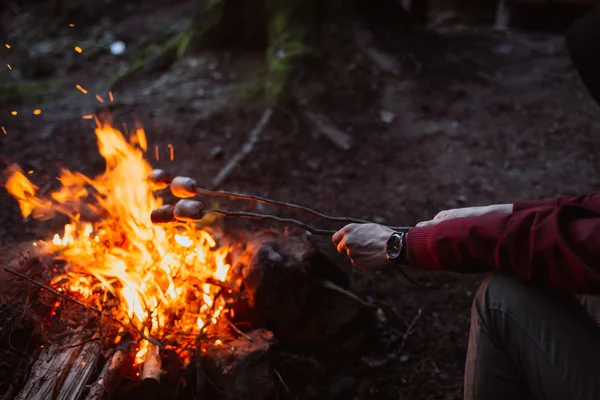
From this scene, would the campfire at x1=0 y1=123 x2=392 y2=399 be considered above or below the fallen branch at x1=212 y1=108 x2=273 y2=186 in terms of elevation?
above

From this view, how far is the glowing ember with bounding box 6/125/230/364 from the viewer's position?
307 cm

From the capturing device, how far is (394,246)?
2514 mm

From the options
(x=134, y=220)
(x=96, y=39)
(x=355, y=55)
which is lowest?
(x=96, y=39)

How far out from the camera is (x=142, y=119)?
6488 millimetres

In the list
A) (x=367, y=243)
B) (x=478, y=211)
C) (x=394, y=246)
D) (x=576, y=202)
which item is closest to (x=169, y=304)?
(x=367, y=243)

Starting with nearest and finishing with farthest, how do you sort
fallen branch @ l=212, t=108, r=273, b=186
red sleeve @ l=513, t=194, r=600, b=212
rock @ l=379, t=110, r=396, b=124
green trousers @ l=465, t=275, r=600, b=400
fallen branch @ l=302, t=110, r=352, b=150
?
green trousers @ l=465, t=275, r=600, b=400, red sleeve @ l=513, t=194, r=600, b=212, fallen branch @ l=212, t=108, r=273, b=186, fallen branch @ l=302, t=110, r=352, b=150, rock @ l=379, t=110, r=396, b=124

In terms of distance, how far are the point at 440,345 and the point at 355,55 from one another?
4.51 m

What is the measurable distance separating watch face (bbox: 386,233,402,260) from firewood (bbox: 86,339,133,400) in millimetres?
1557

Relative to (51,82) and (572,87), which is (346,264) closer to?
(572,87)

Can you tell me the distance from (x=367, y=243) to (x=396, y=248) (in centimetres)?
19

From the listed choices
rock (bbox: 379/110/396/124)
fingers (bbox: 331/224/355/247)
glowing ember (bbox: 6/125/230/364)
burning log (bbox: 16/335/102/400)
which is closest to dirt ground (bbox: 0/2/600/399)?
rock (bbox: 379/110/396/124)

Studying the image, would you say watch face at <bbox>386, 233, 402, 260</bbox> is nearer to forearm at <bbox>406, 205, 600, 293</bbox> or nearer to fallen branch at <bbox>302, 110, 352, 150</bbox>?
forearm at <bbox>406, 205, 600, 293</bbox>

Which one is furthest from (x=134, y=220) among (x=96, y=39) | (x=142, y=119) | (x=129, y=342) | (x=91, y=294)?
(x=96, y=39)

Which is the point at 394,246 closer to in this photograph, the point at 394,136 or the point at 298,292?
the point at 298,292
